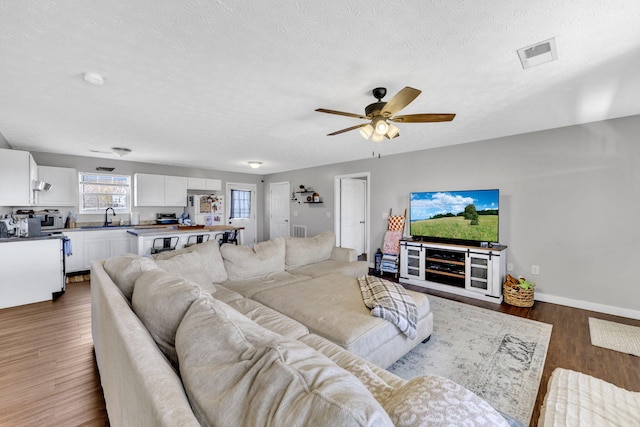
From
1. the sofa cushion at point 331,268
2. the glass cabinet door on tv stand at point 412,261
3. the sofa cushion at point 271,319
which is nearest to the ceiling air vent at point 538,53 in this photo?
the sofa cushion at point 271,319

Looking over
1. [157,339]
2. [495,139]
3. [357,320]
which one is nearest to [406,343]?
[357,320]

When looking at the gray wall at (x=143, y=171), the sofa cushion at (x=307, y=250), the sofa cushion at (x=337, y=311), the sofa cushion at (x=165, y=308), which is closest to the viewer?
the sofa cushion at (x=165, y=308)

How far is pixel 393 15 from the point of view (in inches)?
59.8

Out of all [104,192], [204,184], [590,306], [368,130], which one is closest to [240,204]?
[204,184]

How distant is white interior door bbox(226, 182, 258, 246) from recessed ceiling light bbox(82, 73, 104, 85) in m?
5.51

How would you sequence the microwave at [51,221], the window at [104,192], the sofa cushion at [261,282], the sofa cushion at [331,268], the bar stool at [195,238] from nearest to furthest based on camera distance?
the sofa cushion at [261,282], the sofa cushion at [331,268], the bar stool at [195,238], the microwave at [51,221], the window at [104,192]

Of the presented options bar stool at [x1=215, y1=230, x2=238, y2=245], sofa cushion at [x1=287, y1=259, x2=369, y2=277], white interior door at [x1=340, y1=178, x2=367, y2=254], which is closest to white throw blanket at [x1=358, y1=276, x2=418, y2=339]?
sofa cushion at [x1=287, y1=259, x2=369, y2=277]

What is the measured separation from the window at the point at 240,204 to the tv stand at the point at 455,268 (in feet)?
16.5

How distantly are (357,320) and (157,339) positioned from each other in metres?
1.28

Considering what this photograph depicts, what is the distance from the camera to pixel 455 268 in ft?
13.6

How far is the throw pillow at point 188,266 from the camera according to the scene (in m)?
2.41

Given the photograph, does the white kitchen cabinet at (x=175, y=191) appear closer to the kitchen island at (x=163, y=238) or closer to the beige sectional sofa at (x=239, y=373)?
the kitchen island at (x=163, y=238)

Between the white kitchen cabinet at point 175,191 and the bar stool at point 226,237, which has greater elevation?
the white kitchen cabinet at point 175,191

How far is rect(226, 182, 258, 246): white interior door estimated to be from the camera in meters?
7.82
